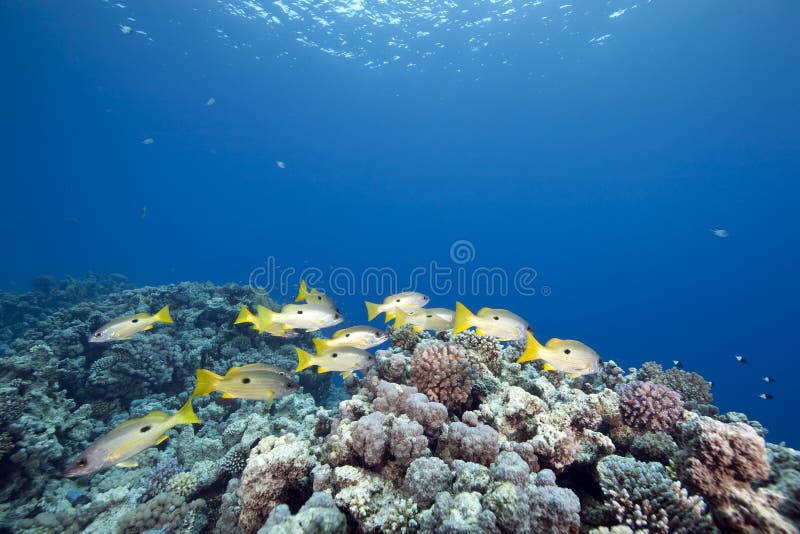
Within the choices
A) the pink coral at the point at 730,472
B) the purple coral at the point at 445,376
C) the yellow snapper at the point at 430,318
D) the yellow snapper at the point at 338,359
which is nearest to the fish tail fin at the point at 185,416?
the yellow snapper at the point at 338,359

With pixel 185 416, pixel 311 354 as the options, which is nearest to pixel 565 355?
pixel 311 354

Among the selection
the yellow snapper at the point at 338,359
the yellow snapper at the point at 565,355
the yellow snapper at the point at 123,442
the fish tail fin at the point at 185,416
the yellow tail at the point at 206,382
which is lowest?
the yellow snapper at the point at 123,442

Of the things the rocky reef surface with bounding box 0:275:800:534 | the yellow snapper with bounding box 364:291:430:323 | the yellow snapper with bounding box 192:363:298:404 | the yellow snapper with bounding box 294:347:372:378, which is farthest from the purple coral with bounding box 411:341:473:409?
the yellow snapper with bounding box 192:363:298:404

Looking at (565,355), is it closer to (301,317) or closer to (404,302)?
(404,302)

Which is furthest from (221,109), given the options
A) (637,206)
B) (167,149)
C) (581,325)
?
(637,206)

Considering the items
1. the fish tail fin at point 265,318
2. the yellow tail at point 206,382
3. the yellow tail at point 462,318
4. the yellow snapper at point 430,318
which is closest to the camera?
the yellow tail at point 206,382

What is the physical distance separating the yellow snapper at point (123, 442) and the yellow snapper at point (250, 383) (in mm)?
404

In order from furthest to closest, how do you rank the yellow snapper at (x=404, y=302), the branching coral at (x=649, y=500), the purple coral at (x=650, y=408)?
the yellow snapper at (x=404, y=302) → the purple coral at (x=650, y=408) → the branching coral at (x=649, y=500)

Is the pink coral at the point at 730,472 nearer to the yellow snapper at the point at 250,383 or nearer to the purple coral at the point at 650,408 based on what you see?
the purple coral at the point at 650,408

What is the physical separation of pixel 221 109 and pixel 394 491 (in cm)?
9276

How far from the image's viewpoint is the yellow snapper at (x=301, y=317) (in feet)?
17.2

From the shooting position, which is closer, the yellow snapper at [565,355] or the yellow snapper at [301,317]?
the yellow snapper at [565,355]

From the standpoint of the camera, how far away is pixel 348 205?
137 meters

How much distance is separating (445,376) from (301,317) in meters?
2.42
